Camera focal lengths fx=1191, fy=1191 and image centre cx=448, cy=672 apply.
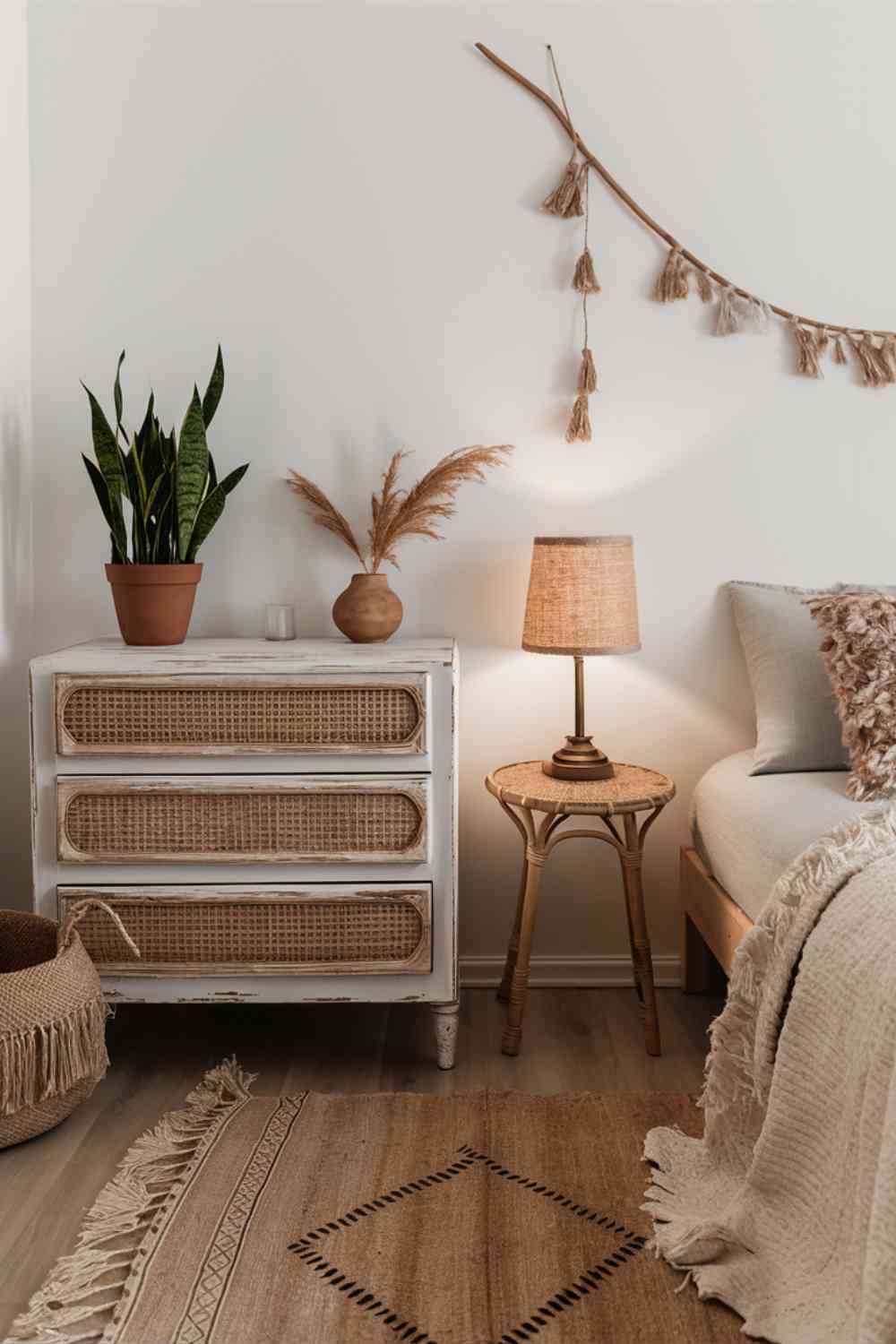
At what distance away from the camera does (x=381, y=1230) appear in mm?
1891

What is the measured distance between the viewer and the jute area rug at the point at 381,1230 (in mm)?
1670

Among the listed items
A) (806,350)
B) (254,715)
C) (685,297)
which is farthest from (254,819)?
(806,350)

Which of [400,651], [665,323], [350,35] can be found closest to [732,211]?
[665,323]

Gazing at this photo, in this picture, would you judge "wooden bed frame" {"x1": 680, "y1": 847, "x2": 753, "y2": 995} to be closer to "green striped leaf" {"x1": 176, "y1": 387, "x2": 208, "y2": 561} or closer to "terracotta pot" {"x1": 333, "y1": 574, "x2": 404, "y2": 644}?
"terracotta pot" {"x1": 333, "y1": 574, "x2": 404, "y2": 644}

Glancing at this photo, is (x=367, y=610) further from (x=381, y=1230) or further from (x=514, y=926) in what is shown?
(x=381, y=1230)

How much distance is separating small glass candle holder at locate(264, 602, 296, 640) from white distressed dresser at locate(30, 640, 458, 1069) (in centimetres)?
36

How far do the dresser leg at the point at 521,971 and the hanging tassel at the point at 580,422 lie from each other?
1008 millimetres

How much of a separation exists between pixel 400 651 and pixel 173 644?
0.53 meters

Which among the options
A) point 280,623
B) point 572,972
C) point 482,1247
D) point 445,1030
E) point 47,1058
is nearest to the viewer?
point 482,1247

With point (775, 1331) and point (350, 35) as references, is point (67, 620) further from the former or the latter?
point (775, 1331)

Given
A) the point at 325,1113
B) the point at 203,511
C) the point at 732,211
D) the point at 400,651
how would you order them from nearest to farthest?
the point at 325,1113 → the point at 400,651 → the point at 203,511 → the point at 732,211

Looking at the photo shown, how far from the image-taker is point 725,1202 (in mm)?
1873

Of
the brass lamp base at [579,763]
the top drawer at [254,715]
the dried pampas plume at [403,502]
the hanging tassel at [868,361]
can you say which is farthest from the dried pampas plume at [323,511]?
the hanging tassel at [868,361]

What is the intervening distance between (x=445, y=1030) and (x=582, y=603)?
3.15 ft
